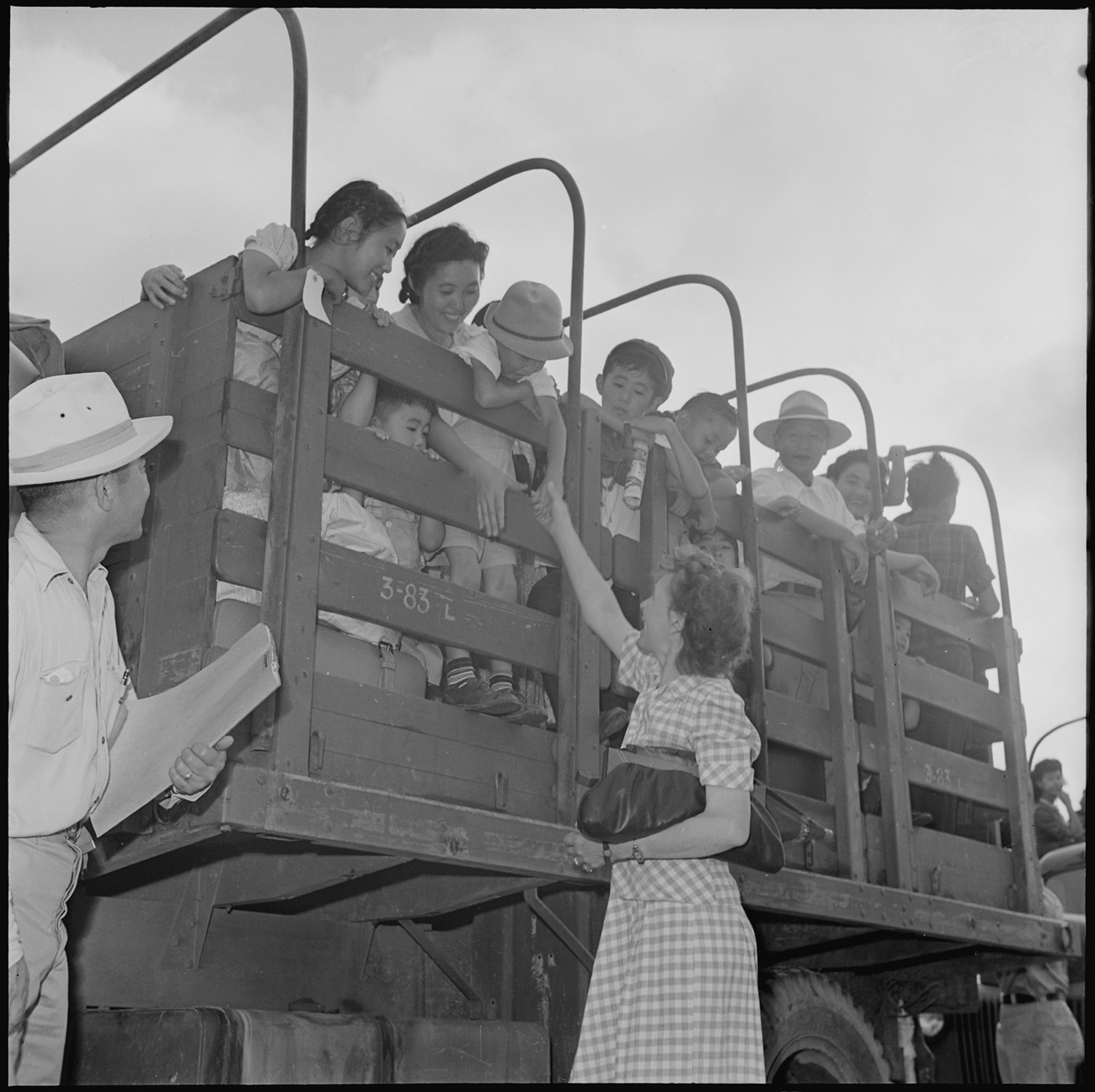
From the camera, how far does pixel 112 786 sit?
8.62 ft

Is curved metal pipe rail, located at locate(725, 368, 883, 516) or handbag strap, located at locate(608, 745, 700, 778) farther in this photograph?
curved metal pipe rail, located at locate(725, 368, 883, 516)

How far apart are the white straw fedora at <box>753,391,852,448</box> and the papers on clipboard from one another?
355 cm

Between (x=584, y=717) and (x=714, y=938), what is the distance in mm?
894

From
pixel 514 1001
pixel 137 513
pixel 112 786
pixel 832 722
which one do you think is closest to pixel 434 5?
pixel 137 513

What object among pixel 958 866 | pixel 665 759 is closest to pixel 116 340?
pixel 665 759

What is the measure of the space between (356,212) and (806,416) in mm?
2612

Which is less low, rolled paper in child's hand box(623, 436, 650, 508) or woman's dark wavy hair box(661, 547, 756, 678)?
rolled paper in child's hand box(623, 436, 650, 508)

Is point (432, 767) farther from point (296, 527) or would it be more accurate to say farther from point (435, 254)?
point (435, 254)

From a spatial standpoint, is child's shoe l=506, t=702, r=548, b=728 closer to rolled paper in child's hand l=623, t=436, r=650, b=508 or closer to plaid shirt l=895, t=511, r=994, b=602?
rolled paper in child's hand l=623, t=436, r=650, b=508

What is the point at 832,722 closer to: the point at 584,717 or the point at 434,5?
the point at 584,717

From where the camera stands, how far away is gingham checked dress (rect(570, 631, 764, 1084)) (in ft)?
9.40

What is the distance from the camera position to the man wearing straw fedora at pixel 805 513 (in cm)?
494

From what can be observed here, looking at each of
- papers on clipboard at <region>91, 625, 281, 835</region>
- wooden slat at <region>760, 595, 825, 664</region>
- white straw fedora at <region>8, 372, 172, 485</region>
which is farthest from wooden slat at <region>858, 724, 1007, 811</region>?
white straw fedora at <region>8, 372, 172, 485</region>

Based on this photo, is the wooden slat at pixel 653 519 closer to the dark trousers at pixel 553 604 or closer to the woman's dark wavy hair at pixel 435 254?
the dark trousers at pixel 553 604
